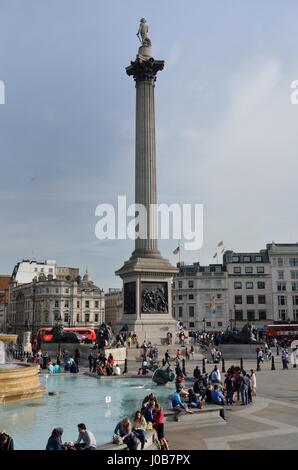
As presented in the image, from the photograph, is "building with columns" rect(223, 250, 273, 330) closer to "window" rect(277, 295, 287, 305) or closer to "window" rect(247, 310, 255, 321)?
"window" rect(247, 310, 255, 321)

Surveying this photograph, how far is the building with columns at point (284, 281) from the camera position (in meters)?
93.7

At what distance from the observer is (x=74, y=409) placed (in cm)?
1850

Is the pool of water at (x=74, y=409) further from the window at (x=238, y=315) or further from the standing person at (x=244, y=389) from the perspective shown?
the window at (x=238, y=315)

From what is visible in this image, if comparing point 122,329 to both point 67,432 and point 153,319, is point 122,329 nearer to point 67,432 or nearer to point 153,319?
point 153,319

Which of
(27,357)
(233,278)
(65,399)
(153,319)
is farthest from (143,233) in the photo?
(233,278)

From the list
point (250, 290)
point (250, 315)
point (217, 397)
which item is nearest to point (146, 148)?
point (217, 397)

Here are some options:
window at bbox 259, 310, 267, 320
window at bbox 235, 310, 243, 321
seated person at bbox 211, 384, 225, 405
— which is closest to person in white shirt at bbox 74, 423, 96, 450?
seated person at bbox 211, 384, 225, 405

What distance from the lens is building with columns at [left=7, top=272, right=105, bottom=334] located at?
405ft

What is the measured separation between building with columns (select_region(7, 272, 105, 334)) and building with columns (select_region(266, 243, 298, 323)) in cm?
5497

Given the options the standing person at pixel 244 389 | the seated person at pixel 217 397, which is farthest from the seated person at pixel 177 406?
the standing person at pixel 244 389

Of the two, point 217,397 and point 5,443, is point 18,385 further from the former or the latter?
point 5,443

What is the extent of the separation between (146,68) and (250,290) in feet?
192
